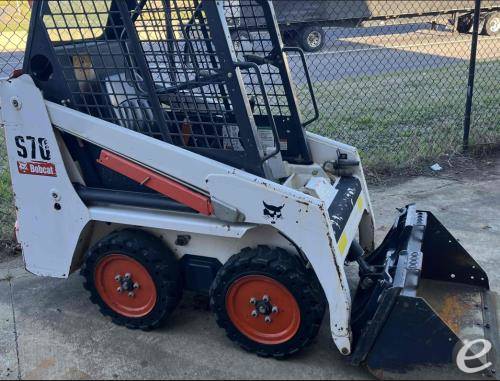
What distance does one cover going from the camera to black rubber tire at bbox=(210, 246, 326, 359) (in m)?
2.61

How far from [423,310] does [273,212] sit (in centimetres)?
80

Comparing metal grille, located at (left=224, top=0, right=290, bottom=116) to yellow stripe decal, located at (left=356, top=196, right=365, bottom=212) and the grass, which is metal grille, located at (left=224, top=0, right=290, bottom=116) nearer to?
yellow stripe decal, located at (left=356, top=196, right=365, bottom=212)

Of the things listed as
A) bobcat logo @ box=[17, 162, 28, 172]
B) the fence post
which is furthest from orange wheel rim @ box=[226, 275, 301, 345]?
the fence post

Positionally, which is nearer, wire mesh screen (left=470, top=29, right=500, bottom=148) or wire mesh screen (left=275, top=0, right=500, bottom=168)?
wire mesh screen (left=470, top=29, right=500, bottom=148)

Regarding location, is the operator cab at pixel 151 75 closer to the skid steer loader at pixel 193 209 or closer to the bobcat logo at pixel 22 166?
the skid steer loader at pixel 193 209

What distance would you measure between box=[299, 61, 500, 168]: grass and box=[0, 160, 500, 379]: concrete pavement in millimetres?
2062

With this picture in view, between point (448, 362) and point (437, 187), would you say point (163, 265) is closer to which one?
point (448, 362)

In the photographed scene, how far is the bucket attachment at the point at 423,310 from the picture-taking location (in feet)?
8.07

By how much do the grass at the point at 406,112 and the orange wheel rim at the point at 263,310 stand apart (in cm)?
298

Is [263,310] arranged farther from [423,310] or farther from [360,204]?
[360,204]

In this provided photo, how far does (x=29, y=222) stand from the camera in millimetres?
3090

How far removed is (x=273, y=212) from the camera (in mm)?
2605

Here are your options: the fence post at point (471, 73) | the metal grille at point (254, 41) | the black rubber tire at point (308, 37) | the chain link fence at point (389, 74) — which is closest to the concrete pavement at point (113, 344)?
→ the chain link fence at point (389, 74)

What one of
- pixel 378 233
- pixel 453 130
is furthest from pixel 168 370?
→ pixel 453 130
